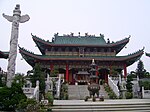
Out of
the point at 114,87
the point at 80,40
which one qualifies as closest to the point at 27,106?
the point at 114,87

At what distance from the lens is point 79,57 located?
2795 cm

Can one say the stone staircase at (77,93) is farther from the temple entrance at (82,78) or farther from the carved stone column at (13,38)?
the carved stone column at (13,38)

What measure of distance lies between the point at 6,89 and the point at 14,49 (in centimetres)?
368

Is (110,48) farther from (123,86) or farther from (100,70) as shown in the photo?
(123,86)

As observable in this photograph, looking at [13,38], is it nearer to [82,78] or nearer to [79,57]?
[82,78]

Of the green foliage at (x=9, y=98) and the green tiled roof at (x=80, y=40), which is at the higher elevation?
the green tiled roof at (x=80, y=40)

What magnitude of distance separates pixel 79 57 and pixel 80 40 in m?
5.02

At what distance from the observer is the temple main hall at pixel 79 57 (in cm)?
2732

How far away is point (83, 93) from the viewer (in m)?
19.6

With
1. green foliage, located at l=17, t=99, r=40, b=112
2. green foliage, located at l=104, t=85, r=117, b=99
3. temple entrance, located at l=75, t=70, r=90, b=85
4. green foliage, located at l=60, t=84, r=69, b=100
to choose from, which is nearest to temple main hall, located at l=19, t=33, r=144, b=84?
temple entrance, located at l=75, t=70, r=90, b=85

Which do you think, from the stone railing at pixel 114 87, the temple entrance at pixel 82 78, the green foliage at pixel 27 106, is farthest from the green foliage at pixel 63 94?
the green foliage at pixel 27 106

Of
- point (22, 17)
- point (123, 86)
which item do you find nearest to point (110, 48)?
point (123, 86)

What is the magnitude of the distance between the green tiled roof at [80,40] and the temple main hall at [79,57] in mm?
444

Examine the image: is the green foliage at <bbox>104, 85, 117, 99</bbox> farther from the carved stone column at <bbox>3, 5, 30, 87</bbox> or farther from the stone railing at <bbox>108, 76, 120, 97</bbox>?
the carved stone column at <bbox>3, 5, 30, 87</bbox>
